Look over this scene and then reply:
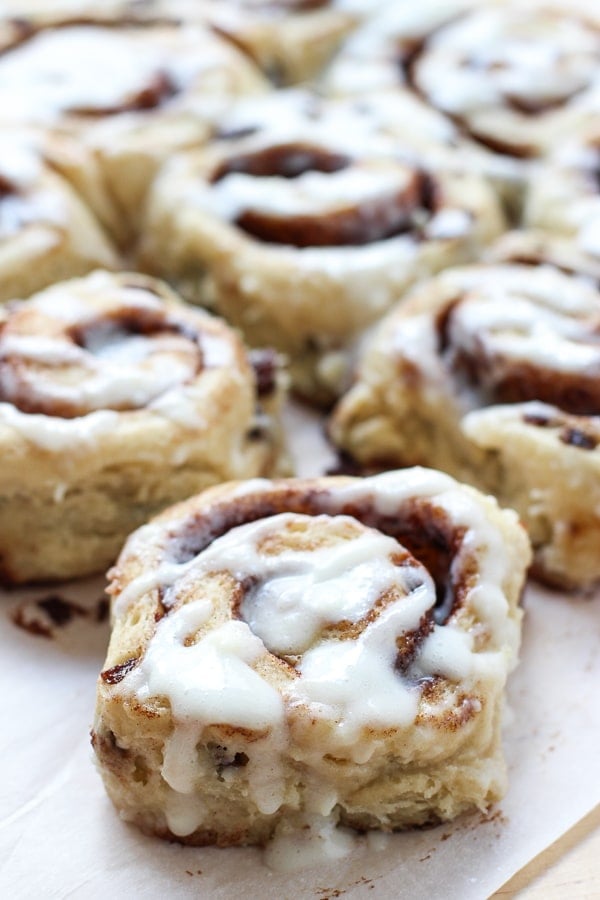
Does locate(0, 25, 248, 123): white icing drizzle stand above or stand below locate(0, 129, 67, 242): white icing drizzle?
above

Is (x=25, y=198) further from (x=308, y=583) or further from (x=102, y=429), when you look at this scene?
(x=308, y=583)

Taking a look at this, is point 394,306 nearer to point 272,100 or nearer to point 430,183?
point 430,183

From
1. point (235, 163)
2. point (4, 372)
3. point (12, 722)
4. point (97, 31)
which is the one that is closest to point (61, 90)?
point (97, 31)

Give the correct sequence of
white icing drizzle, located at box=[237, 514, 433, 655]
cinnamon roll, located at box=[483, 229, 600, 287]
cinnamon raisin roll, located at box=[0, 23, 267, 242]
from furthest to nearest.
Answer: cinnamon raisin roll, located at box=[0, 23, 267, 242] < cinnamon roll, located at box=[483, 229, 600, 287] < white icing drizzle, located at box=[237, 514, 433, 655]

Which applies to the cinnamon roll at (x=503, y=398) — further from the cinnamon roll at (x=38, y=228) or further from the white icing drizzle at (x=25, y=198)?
the white icing drizzle at (x=25, y=198)

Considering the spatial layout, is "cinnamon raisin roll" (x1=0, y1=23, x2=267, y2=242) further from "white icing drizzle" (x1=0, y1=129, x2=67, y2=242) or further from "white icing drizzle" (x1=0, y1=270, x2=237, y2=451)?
"white icing drizzle" (x1=0, y1=270, x2=237, y2=451)

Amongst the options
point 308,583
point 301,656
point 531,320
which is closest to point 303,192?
point 531,320

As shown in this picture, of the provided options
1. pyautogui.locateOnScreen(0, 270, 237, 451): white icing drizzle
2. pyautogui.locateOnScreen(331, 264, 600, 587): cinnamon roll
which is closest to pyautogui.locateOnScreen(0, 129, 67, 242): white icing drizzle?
pyautogui.locateOnScreen(0, 270, 237, 451): white icing drizzle

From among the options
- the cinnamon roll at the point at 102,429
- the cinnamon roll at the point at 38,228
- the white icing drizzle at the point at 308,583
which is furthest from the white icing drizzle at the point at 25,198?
the white icing drizzle at the point at 308,583
